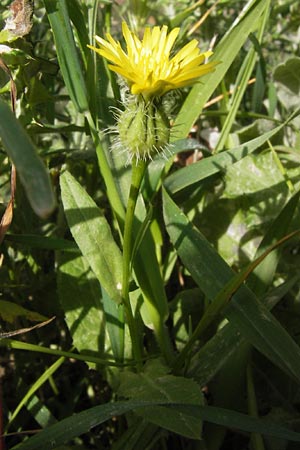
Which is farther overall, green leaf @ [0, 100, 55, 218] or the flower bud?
the flower bud

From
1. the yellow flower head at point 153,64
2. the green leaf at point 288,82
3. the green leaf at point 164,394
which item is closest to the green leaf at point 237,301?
the green leaf at point 164,394

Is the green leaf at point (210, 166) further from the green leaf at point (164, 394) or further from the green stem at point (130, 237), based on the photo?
the green leaf at point (164, 394)

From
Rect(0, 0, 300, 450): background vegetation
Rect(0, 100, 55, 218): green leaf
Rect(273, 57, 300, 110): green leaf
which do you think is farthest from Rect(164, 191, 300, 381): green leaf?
Rect(273, 57, 300, 110): green leaf

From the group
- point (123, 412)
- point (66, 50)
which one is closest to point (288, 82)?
point (66, 50)

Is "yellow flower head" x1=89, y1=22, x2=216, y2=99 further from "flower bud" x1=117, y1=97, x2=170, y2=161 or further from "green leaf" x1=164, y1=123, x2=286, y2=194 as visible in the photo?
"green leaf" x1=164, y1=123, x2=286, y2=194

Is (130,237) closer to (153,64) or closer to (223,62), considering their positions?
(153,64)

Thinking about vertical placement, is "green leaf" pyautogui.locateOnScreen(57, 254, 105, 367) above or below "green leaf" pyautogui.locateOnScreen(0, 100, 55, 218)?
below

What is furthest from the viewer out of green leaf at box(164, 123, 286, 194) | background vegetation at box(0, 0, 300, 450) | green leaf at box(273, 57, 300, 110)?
green leaf at box(273, 57, 300, 110)

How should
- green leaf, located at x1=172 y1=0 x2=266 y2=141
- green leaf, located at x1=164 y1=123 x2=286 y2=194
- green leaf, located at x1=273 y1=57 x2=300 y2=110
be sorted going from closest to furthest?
1. green leaf, located at x1=164 y1=123 x2=286 y2=194
2. green leaf, located at x1=172 y1=0 x2=266 y2=141
3. green leaf, located at x1=273 y1=57 x2=300 y2=110
